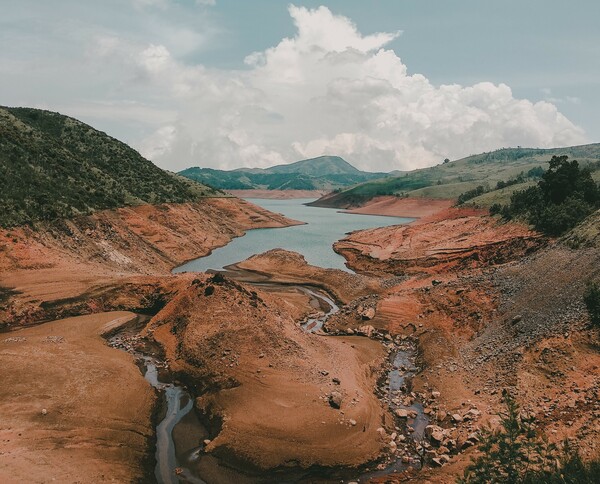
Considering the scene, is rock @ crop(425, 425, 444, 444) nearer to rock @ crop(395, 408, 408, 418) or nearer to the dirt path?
rock @ crop(395, 408, 408, 418)

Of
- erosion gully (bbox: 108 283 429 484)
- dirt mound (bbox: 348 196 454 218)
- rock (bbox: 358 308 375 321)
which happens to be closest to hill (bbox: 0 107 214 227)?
erosion gully (bbox: 108 283 429 484)

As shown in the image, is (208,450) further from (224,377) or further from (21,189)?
(21,189)

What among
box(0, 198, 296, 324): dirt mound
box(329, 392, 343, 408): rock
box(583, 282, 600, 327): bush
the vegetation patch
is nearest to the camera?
box(329, 392, 343, 408): rock

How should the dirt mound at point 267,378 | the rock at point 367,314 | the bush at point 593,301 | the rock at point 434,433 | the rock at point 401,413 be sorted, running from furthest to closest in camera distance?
the rock at point 367,314 < the bush at point 593,301 < the rock at point 401,413 < the rock at point 434,433 < the dirt mound at point 267,378

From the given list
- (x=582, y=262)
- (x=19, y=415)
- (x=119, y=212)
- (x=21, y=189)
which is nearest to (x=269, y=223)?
(x=119, y=212)

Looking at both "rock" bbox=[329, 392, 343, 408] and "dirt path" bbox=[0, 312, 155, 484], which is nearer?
"dirt path" bbox=[0, 312, 155, 484]

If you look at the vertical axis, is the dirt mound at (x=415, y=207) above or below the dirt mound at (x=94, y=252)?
above

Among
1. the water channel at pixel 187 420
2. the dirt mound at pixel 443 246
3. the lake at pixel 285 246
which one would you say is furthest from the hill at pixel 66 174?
the dirt mound at pixel 443 246

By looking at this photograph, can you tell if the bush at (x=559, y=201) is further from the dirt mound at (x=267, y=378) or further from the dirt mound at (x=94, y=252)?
the dirt mound at (x=94, y=252)

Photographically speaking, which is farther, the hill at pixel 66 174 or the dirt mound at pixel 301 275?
the hill at pixel 66 174
